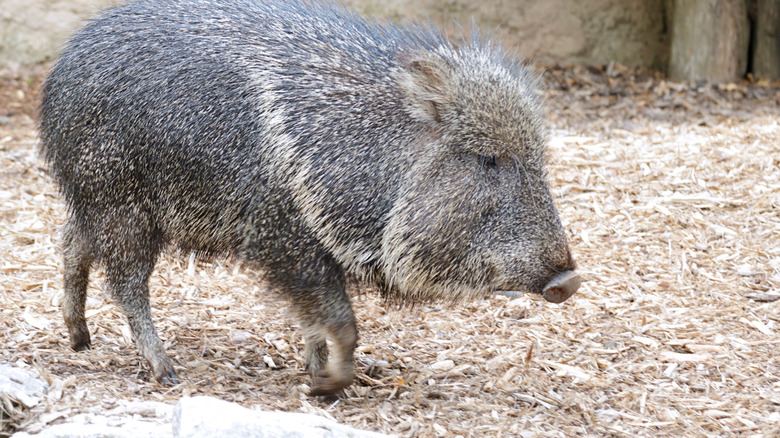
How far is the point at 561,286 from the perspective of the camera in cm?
327

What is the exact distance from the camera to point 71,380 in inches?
137

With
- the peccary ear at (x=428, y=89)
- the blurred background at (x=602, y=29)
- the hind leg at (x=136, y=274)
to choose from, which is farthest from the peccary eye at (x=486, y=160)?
the blurred background at (x=602, y=29)

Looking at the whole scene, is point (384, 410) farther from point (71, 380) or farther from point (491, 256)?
point (71, 380)

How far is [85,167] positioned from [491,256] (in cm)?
174

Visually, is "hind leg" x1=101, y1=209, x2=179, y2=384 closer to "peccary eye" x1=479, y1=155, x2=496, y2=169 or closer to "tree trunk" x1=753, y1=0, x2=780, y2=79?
"peccary eye" x1=479, y1=155, x2=496, y2=169

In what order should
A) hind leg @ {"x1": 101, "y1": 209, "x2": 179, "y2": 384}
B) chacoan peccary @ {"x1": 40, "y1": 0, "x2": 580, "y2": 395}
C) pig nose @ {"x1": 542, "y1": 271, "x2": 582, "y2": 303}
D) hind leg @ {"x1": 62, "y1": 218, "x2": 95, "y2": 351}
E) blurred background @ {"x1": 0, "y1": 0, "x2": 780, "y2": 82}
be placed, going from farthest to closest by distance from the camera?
1. blurred background @ {"x1": 0, "y1": 0, "x2": 780, "y2": 82}
2. hind leg @ {"x1": 62, "y1": 218, "x2": 95, "y2": 351}
3. hind leg @ {"x1": 101, "y1": 209, "x2": 179, "y2": 384}
4. chacoan peccary @ {"x1": 40, "y1": 0, "x2": 580, "y2": 395}
5. pig nose @ {"x1": 542, "y1": 271, "x2": 582, "y2": 303}

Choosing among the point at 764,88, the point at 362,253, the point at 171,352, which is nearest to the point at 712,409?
the point at 362,253

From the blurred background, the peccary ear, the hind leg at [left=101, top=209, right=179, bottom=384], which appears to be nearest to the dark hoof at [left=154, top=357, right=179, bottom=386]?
the hind leg at [left=101, top=209, right=179, bottom=384]

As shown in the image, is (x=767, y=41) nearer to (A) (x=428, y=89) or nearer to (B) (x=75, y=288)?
(A) (x=428, y=89)

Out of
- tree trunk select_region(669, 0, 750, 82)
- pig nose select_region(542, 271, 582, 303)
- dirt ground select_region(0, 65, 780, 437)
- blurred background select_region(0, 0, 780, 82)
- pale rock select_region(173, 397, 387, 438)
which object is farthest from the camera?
blurred background select_region(0, 0, 780, 82)

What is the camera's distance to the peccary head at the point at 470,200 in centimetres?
334

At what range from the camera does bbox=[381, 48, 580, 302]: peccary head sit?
334cm

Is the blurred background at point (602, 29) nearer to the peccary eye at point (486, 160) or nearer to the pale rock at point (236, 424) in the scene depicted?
the peccary eye at point (486, 160)

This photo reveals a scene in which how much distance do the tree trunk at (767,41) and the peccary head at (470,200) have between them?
616 centimetres
